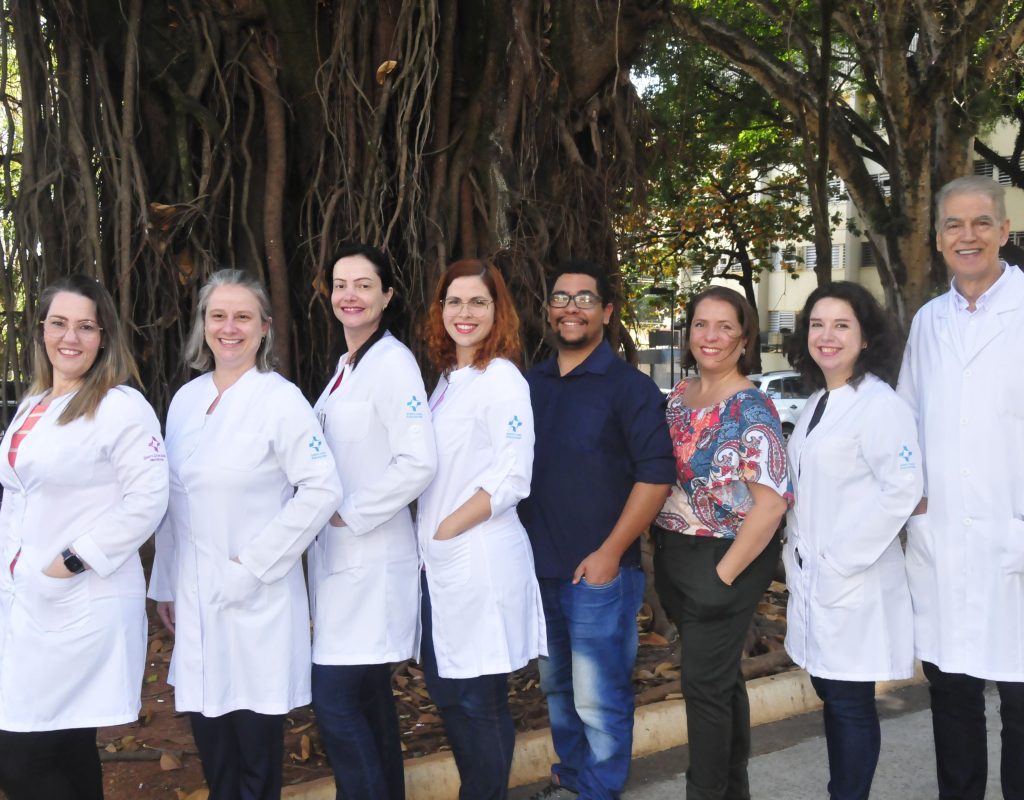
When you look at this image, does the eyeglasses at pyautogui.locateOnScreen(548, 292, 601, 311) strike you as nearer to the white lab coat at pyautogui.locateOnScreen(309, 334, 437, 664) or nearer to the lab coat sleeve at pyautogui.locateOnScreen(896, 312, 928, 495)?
the white lab coat at pyautogui.locateOnScreen(309, 334, 437, 664)

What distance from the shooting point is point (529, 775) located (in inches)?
139

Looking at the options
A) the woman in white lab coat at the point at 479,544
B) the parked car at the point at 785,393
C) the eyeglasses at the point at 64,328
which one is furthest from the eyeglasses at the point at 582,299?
the parked car at the point at 785,393

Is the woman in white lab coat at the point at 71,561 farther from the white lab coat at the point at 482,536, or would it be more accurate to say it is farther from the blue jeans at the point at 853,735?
the blue jeans at the point at 853,735

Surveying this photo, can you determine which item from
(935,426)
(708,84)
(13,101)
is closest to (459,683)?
(935,426)

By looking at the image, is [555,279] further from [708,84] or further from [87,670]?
[708,84]

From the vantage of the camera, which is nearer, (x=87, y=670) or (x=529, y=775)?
(x=87, y=670)

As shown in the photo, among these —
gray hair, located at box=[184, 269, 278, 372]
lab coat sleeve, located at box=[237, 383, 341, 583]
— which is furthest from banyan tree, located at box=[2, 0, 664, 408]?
lab coat sleeve, located at box=[237, 383, 341, 583]

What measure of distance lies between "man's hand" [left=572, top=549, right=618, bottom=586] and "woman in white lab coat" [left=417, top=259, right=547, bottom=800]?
0.17 m

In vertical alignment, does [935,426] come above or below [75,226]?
below

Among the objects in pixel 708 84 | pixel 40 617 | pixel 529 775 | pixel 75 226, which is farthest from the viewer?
pixel 708 84

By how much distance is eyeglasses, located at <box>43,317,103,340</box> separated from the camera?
2.54m

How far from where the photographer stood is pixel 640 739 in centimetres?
371

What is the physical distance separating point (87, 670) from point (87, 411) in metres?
0.64

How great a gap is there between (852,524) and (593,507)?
2.40ft
